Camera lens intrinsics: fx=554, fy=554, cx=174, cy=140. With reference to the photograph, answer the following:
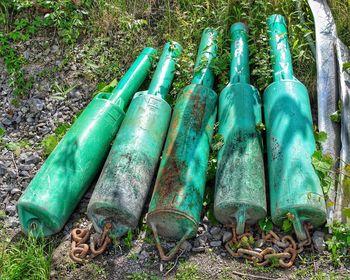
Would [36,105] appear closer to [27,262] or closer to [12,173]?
[12,173]

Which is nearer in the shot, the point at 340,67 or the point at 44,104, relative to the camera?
the point at 340,67

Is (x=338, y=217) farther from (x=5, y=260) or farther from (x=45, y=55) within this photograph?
(x=45, y=55)

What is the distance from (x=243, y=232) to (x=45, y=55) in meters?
2.28

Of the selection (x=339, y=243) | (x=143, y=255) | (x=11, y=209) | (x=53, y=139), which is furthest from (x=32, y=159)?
(x=339, y=243)

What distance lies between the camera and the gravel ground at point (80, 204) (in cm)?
306

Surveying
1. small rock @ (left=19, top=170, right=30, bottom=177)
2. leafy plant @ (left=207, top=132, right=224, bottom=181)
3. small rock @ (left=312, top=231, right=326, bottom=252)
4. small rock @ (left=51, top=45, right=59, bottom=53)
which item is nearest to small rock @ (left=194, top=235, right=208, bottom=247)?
leafy plant @ (left=207, top=132, right=224, bottom=181)

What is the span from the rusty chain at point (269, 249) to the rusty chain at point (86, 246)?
69 centimetres

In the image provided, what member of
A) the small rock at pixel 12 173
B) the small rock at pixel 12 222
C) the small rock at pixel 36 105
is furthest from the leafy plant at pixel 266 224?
the small rock at pixel 36 105

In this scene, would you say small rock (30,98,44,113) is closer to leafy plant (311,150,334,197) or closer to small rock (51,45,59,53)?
small rock (51,45,59,53)

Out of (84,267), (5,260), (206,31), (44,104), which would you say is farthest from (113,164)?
(206,31)

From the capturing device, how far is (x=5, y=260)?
314 centimetres

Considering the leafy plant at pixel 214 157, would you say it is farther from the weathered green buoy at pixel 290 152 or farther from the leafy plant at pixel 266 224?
the leafy plant at pixel 266 224

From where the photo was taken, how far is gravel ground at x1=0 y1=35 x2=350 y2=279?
3.06 metres

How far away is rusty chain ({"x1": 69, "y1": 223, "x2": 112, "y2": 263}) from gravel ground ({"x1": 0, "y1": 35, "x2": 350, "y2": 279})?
0.04m
